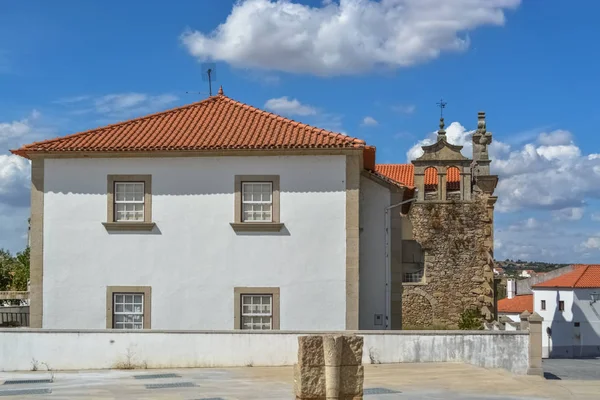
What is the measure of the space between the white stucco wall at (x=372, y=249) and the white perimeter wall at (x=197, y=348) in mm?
3330

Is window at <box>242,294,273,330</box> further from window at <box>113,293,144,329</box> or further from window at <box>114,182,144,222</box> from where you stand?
window at <box>114,182,144,222</box>

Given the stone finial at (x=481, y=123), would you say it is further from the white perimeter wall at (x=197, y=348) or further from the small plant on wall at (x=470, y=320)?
the white perimeter wall at (x=197, y=348)

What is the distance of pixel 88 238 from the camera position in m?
20.8

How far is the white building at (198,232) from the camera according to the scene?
20.3m

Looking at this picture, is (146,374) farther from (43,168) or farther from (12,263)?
(12,263)

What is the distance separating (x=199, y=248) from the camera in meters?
20.5

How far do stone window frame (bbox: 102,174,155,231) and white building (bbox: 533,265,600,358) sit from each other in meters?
44.1

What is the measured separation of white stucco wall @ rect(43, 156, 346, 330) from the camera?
66.6ft

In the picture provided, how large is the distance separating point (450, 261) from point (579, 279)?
71.2ft

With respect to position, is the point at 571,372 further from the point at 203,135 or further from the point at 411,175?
the point at 203,135

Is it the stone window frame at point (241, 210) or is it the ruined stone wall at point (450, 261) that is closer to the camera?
the stone window frame at point (241, 210)

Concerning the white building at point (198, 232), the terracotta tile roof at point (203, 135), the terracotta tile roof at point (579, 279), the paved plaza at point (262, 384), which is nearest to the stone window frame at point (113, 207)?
the white building at point (198, 232)

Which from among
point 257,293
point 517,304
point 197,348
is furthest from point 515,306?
point 197,348

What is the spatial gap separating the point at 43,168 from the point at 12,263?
19.8 m
